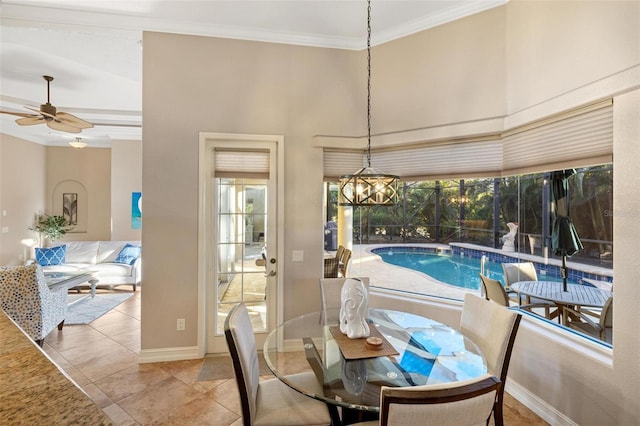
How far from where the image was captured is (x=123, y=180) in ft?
21.2

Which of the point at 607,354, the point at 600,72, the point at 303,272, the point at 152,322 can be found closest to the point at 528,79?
the point at 600,72

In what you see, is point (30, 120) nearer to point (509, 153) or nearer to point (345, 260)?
point (345, 260)

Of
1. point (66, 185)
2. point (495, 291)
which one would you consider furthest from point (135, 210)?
point (495, 291)

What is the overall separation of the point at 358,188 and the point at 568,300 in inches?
74.8

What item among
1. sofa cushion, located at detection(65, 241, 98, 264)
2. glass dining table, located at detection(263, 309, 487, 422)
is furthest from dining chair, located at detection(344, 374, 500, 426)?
sofa cushion, located at detection(65, 241, 98, 264)

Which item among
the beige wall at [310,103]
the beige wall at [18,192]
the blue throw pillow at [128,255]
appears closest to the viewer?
the beige wall at [310,103]

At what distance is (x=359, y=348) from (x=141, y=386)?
2065 millimetres

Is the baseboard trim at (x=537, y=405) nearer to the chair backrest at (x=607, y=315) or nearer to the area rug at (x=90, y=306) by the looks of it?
the chair backrest at (x=607, y=315)

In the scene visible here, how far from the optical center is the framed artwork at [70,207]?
22.7 ft

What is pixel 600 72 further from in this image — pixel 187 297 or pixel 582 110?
pixel 187 297

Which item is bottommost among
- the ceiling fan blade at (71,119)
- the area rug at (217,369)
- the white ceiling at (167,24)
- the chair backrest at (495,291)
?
the area rug at (217,369)

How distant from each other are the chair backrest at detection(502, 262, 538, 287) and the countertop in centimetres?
308

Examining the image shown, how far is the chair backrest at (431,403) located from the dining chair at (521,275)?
1.89m

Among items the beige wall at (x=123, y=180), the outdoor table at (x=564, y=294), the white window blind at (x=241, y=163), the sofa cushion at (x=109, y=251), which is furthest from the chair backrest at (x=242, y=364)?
the beige wall at (x=123, y=180)
